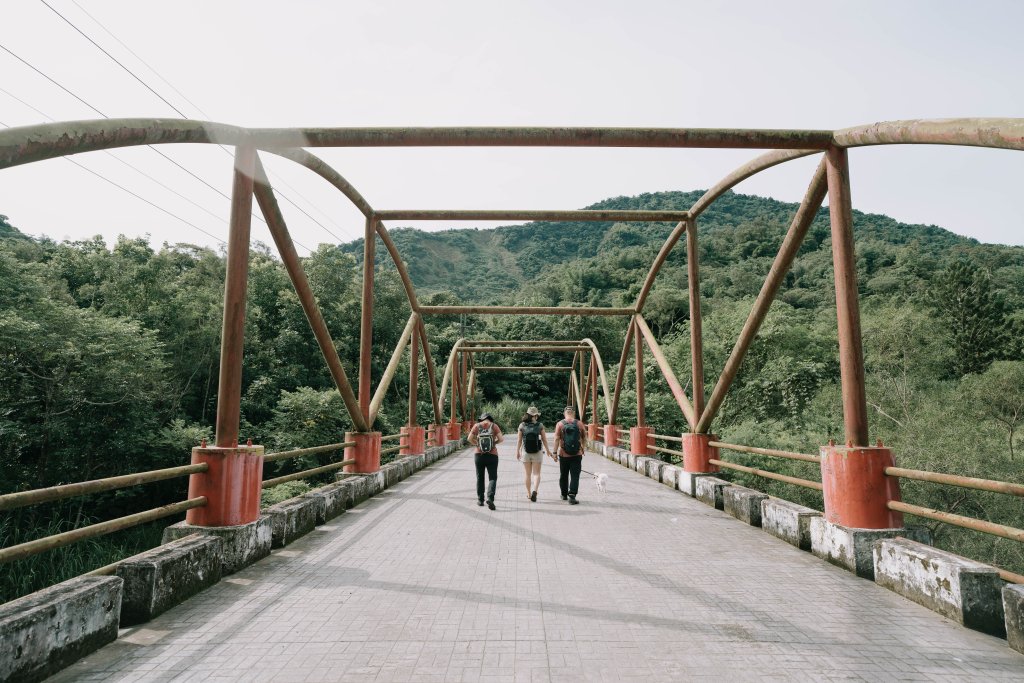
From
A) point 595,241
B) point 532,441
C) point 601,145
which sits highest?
point 595,241

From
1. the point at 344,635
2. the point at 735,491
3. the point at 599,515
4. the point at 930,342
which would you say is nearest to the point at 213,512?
the point at 344,635

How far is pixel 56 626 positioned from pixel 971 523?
17.4 ft

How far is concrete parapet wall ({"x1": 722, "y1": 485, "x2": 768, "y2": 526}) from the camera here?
6695 mm

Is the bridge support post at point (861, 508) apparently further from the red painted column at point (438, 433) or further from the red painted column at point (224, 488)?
the red painted column at point (438, 433)

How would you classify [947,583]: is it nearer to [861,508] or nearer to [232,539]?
[861,508]

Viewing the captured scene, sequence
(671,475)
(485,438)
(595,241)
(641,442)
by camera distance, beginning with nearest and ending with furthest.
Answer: (485,438), (671,475), (641,442), (595,241)

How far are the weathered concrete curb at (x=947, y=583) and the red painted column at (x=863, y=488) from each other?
0.34m

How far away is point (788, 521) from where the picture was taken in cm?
577

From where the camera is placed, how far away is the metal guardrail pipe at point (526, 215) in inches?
367

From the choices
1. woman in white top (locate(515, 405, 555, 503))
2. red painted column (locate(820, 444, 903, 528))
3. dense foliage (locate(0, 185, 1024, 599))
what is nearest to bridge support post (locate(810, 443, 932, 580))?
red painted column (locate(820, 444, 903, 528))

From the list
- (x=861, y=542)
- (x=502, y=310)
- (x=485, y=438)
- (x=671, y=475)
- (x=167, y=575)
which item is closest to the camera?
(x=167, y=575)

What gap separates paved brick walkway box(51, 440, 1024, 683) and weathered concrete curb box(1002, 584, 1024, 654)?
0.23 ft

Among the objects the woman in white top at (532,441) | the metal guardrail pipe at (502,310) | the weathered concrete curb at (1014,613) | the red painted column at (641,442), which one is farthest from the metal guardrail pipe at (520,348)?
the weathered concrete curb at (1014,613)

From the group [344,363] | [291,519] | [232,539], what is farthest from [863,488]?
[344,363]
